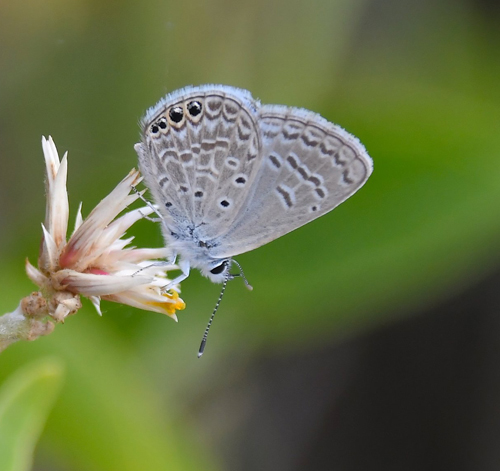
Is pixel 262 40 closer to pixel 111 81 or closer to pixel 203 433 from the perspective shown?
pixel 111 81

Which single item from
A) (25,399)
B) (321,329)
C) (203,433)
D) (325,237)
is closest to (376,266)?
(325,237)

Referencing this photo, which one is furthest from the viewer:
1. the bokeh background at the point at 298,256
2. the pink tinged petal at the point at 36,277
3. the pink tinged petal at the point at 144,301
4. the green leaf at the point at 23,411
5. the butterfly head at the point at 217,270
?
the bokeh background at the point at 298,256

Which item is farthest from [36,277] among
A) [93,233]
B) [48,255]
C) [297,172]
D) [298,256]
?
[298,256]

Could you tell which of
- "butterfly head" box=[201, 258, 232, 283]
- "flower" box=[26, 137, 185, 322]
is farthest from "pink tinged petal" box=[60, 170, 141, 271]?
"butterfly head" box=[201, 258, 232, 283]

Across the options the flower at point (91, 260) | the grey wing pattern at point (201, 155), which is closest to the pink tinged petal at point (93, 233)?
the flower at point (91, 260)

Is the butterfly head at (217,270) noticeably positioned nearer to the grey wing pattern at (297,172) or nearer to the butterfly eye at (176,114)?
the grey wing pattern at (297,172)

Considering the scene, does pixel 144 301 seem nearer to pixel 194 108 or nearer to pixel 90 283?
pixel 90 283
